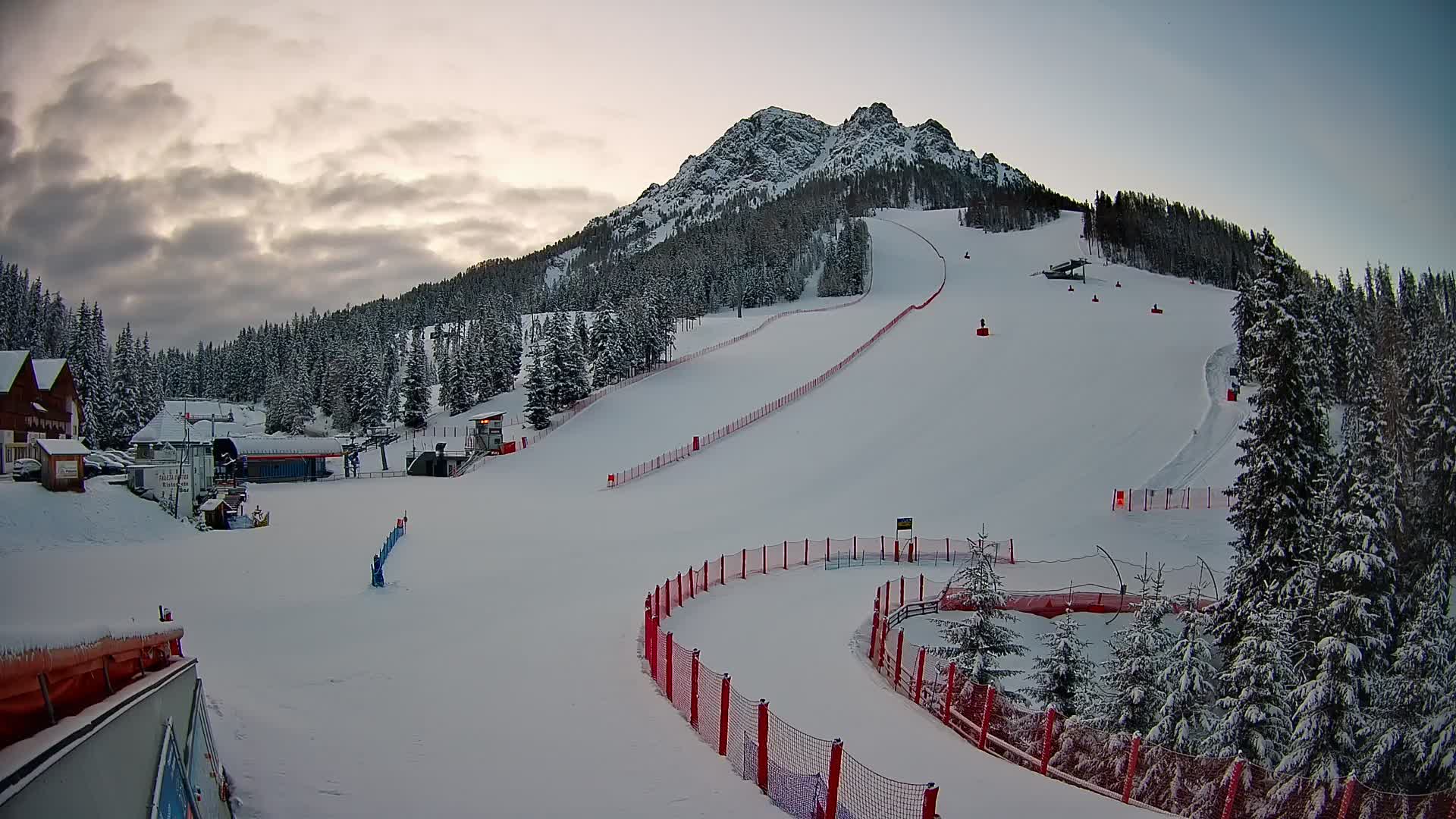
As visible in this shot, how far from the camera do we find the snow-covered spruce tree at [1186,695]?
14.5 m

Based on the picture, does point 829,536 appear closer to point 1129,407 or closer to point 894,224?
point 1129,407

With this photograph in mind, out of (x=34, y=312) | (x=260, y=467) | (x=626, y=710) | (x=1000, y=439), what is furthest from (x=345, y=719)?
(x=260, y=467)

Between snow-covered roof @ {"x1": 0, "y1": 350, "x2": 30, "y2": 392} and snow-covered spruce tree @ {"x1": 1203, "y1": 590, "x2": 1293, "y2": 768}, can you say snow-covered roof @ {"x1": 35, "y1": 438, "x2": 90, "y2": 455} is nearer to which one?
snow-covered roof @ {"x1": 0, "y1": 350, "x2": 30, "y2": 392}

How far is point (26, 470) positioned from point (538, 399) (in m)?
32.0

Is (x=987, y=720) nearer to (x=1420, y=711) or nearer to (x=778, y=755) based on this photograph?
(x=778, y=755)

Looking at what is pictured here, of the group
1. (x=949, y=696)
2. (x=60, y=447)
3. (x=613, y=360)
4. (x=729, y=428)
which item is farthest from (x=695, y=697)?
(x=613, y=360)

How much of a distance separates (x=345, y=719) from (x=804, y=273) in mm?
127820

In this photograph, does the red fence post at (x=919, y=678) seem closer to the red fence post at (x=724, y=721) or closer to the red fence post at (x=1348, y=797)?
the red fence post at (x=724, y=721)

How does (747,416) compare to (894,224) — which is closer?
(747,416)

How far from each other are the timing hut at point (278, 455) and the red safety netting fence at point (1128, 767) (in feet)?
144

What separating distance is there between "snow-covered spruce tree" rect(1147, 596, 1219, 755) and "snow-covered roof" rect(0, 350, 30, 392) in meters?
31.2

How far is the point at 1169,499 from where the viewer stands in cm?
3519

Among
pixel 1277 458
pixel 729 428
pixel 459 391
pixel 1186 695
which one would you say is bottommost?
pixel 1186 695

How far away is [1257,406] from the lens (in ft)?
72.0
